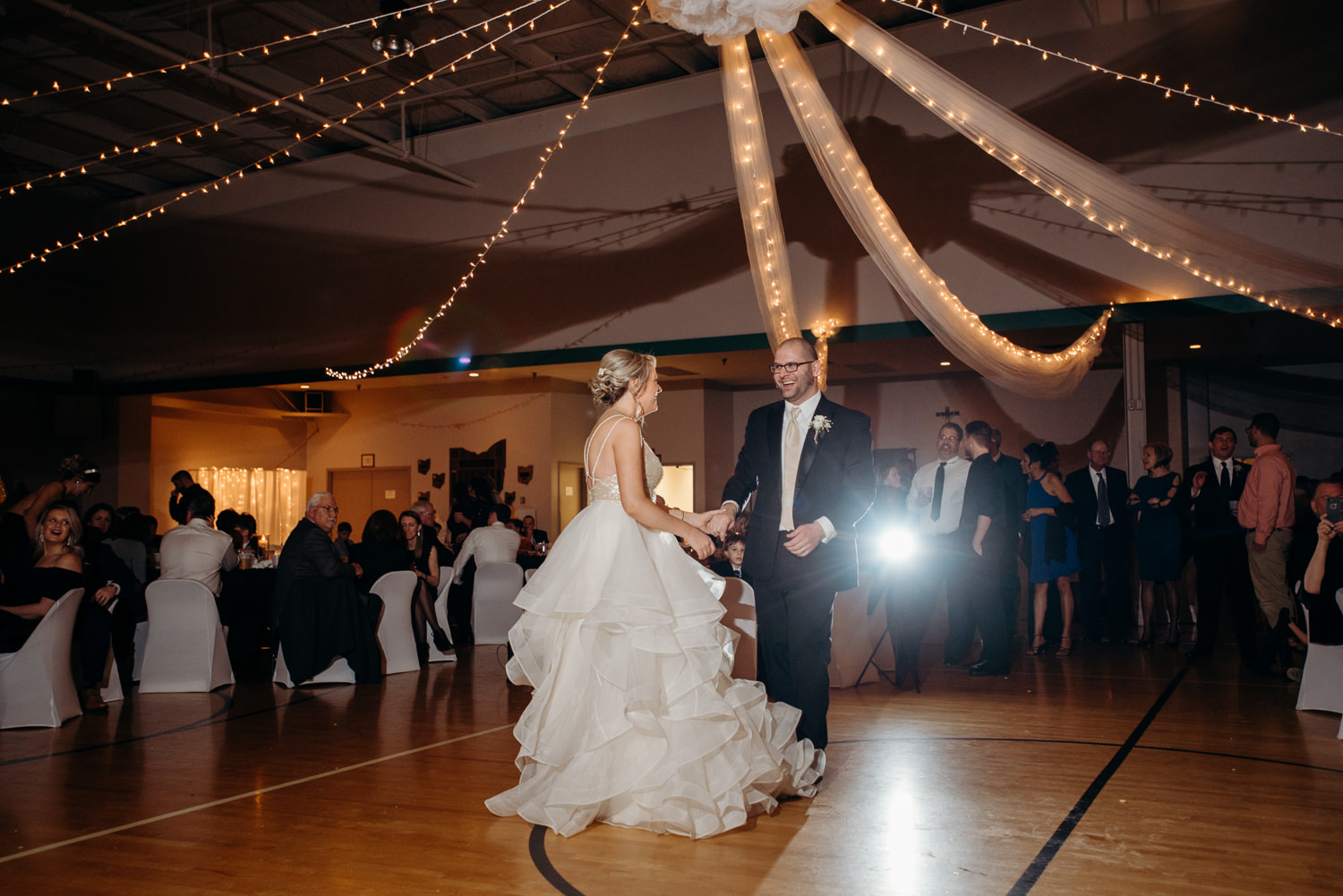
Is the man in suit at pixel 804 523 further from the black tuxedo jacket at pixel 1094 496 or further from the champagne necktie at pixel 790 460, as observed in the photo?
the black tuxedo jacket at pixel 1094 496

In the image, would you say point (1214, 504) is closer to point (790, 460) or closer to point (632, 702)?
point (790, 460)

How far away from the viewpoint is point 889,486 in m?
6.59

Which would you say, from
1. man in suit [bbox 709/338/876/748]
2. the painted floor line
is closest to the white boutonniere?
man in suit [bbox 709/338/876/748]

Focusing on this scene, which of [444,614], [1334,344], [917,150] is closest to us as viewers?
[444,614]

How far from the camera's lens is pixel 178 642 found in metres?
5.60

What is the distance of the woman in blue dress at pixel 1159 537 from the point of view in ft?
22.2

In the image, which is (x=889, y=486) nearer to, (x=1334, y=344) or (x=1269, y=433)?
(x=1269, y=433)

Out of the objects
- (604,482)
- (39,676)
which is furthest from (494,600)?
(604,482)

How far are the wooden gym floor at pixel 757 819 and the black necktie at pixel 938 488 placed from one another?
57.2 inches

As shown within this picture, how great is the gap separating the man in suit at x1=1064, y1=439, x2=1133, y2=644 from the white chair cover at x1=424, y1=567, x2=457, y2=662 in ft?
15.6

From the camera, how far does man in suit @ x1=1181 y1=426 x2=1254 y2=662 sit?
5.86 metres

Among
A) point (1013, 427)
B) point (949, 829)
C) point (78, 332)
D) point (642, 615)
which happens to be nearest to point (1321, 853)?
point (949, 829)

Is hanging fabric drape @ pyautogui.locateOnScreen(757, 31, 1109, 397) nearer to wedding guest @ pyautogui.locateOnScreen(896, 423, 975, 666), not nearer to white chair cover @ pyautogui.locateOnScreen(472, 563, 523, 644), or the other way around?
wedding guest @ pyautogui.locateOnScreen(896, 423, 975, 666)

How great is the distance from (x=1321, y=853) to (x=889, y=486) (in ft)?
13.5
